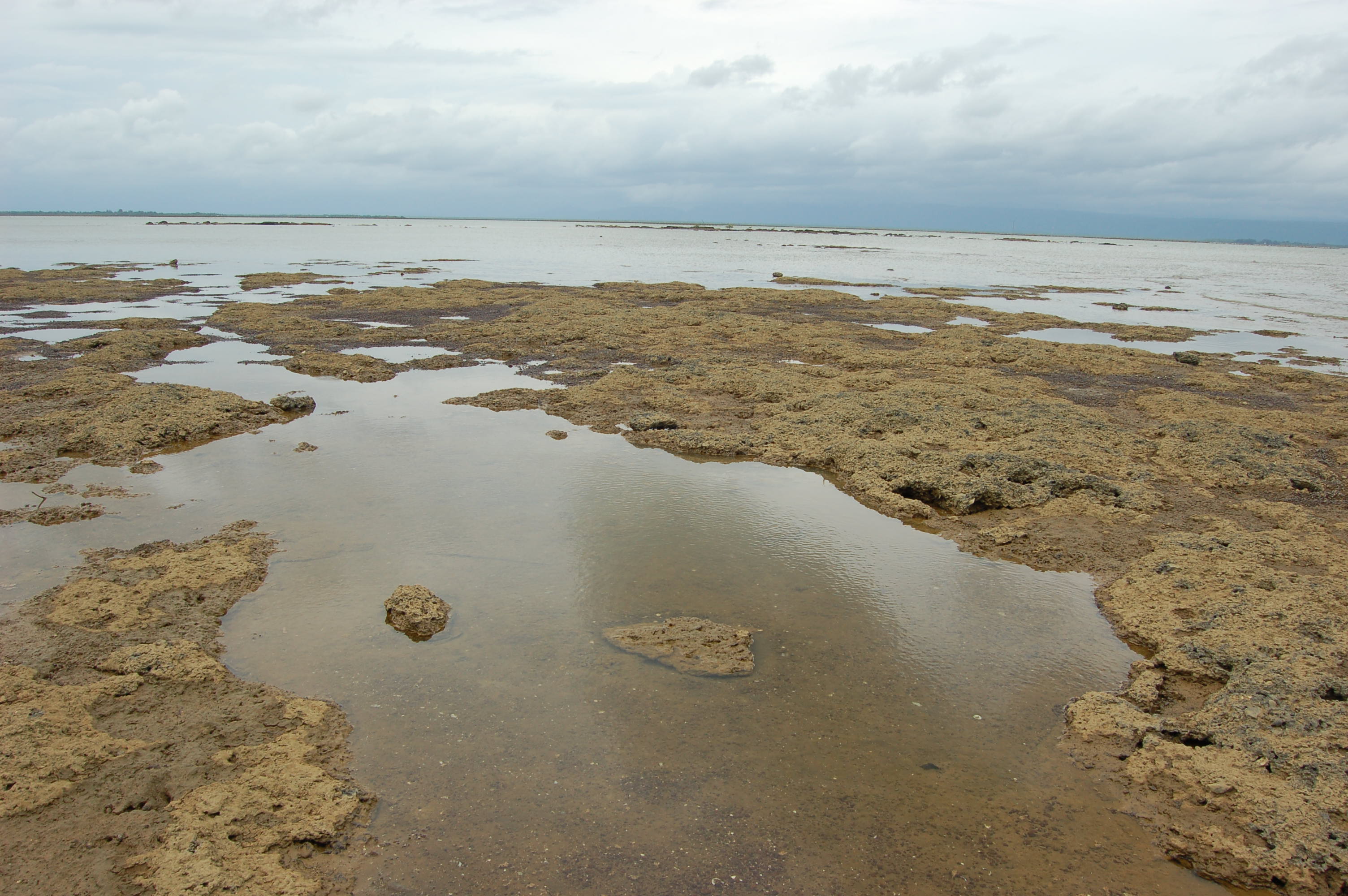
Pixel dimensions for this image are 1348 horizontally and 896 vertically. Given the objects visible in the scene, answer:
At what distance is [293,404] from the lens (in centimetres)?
1248

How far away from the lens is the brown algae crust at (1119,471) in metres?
4.70

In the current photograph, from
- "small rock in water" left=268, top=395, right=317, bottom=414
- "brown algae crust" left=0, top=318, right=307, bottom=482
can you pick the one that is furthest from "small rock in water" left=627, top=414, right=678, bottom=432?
"brown algae crust" left=0, top=318, right=307, bottom=482

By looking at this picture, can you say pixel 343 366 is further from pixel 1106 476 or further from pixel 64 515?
pixel 1106 476

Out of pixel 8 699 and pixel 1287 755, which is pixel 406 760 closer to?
pixel 8 699

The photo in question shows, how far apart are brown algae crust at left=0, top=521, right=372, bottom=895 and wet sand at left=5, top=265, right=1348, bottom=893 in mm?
1152

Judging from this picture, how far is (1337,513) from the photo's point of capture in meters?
8.90

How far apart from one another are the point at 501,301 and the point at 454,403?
15.9m

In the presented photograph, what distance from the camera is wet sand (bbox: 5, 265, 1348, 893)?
4574mm

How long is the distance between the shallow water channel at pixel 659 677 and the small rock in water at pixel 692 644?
0.41 ft

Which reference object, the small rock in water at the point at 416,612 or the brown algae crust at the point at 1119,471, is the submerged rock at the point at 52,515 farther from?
the brown algae crust at the point at 1119,471

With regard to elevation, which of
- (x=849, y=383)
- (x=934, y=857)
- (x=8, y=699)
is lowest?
(x=934, y=857)

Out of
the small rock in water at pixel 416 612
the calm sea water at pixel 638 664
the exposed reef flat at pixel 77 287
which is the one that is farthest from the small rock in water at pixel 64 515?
the exposed reef flat at pixel 77 287

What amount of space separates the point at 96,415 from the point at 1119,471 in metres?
15.0

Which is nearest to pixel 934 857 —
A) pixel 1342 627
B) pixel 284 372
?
pixel 1342 627
